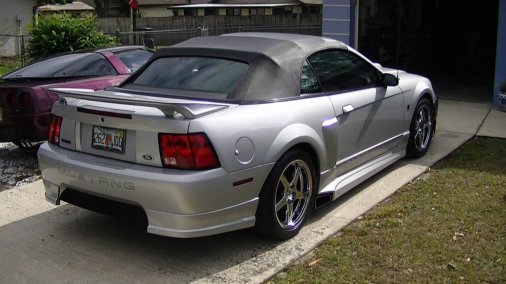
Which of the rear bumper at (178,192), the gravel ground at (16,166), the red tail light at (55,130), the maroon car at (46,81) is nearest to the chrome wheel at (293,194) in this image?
the rear bumper at (178,192)

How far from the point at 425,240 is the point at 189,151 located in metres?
1.95

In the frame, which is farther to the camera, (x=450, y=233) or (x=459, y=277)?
(x=450, y=233)

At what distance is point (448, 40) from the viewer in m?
15.5

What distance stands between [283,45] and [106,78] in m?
3.11

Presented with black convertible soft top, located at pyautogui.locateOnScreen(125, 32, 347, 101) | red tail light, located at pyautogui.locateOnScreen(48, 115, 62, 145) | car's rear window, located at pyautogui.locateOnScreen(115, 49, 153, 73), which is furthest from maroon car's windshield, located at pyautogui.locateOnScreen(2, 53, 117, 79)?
red tail light, located at pyautogui.locateOnScreen(48, 115, 62, 145)

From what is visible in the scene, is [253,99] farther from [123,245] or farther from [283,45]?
[123,245]

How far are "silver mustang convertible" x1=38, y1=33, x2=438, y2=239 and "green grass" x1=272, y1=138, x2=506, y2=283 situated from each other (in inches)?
16.3

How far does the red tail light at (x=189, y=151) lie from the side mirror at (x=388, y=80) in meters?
2.53

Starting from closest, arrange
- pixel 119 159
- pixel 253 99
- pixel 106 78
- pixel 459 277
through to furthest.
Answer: pixel 459 277 < pixel 119 159 < pixel 253 99 < pixel 106 78

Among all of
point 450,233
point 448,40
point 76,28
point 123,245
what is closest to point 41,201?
point 123,245

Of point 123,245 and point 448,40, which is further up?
point 448,40

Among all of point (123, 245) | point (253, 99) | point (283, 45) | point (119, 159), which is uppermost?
point (283, 45)

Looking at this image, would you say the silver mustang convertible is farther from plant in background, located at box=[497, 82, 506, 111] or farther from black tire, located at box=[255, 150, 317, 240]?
plant in background, located at box=[497, 82, 506, 111]

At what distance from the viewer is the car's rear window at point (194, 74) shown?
4.45 metres
